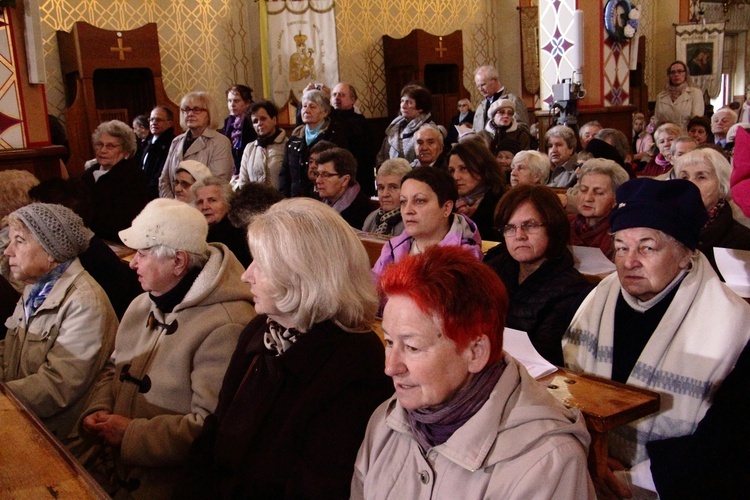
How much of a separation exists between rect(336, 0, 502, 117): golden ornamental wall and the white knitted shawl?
941 centimetres

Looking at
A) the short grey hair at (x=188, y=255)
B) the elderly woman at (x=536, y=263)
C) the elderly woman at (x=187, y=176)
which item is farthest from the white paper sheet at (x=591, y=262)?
the elderly woman at (x=187, y=176)

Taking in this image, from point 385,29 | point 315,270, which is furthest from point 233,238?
point 385,29

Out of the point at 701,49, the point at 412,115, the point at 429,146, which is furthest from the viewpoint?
the point at 701,49

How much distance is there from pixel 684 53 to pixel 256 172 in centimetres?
1149

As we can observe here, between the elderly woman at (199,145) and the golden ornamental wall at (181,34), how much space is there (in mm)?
3769

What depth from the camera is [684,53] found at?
15.0 m

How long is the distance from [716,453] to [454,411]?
0.74 meters

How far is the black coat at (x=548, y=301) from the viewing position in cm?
251

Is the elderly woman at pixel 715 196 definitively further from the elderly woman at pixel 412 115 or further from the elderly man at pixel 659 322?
the elderly woman at pixel 412 115

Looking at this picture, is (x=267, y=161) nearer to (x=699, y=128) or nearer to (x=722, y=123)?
(x=699, y=128)

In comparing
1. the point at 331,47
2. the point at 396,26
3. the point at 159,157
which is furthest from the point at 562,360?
the point at 396,26

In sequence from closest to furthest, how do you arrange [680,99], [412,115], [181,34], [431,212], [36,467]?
[36,467] → [431,212] → [412,115] → [181,34] → [680,99]

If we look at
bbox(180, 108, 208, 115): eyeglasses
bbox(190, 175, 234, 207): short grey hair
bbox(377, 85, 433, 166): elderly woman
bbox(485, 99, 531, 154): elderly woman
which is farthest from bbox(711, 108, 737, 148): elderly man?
bbox(190, 175, 234, 207): short grey hair

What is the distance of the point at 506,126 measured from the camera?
670cm
